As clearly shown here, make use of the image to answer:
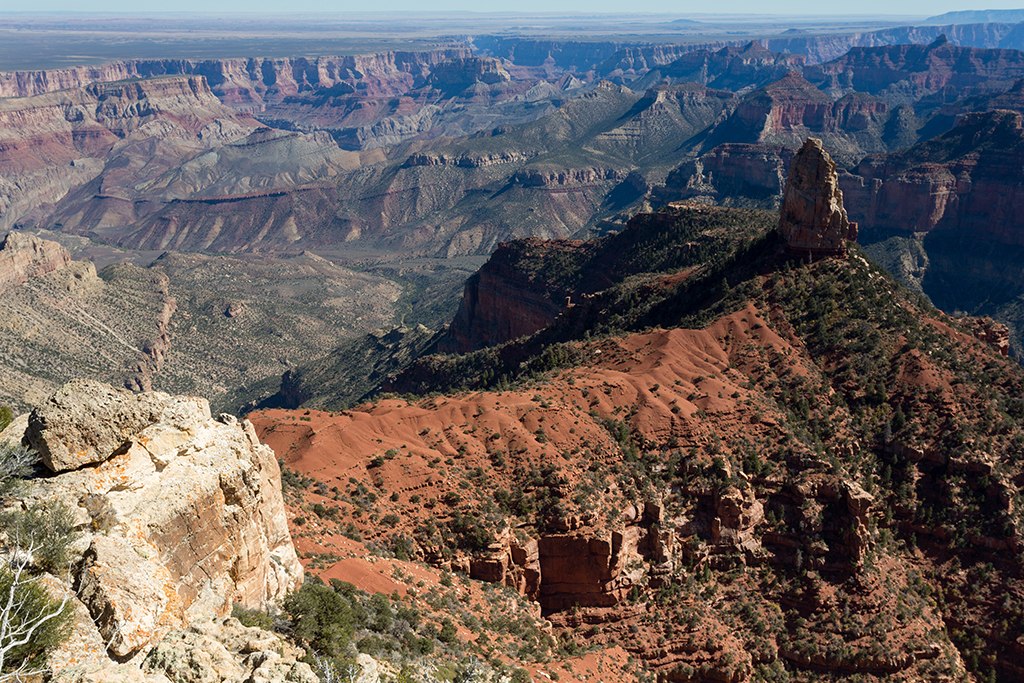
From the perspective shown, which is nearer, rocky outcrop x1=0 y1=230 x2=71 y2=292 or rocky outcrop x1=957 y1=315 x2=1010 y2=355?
rocky outcrop x1=957 y1=315 x2=1010 y2=355

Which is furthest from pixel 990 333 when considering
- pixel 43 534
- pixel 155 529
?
pixel 43 534

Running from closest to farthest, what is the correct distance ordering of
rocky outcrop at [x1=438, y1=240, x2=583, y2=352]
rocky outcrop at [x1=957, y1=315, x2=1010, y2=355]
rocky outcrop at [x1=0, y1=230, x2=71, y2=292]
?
rocky outcrop at [x1=957, y1=315, x2=1010, y2=355]
rocky outcrop at [x1=438, y1=240, x2=583, y2=352]
rocky outcrop at [x1=0, y1=230, x2=71, y2=292]

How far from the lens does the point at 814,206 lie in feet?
198

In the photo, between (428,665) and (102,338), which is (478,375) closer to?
(428,665)

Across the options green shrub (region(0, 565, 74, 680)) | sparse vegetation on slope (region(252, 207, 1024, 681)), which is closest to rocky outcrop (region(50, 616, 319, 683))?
green shrub (region(0, 565, 74, 680))

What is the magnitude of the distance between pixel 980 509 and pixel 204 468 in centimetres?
4178

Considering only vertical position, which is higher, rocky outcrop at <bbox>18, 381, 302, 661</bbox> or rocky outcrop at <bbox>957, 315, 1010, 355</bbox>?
rocky outcrop at <bbox>18, 381, 302, 661</bbox>

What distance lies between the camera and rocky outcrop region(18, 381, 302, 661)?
1870cm

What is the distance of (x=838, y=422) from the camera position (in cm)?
4891

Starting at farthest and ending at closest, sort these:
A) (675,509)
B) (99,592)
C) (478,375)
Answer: (478,375), (675,509), (99,592)

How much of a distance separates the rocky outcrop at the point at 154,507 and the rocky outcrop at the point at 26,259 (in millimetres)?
145087

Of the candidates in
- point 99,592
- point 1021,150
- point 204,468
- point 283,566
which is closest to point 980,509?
point 283,566

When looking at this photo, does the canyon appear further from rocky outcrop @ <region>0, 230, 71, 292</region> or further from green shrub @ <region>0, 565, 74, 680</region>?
rocky outcrop @ <region>0, 230, 71, 292</region>

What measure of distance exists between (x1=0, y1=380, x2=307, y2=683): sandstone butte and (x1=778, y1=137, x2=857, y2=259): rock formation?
161 ft
